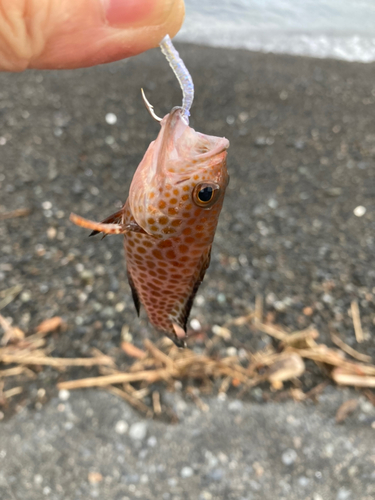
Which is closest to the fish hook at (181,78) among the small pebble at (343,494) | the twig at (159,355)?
the twig at (159,355)

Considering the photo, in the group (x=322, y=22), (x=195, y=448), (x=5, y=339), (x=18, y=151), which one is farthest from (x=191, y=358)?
(x=322, y=22)

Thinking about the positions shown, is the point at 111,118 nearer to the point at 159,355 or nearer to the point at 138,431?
the point at 159,355

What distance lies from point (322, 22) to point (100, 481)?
5339 mm

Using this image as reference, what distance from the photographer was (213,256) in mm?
2223

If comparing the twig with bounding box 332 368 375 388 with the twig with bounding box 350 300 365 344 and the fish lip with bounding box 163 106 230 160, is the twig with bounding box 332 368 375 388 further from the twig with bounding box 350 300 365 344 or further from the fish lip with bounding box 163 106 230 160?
the fish lip with bounding box 163 106 230 160

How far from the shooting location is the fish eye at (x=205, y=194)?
688 mm

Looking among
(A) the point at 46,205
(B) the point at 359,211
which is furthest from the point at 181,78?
(B) the point at 359,211

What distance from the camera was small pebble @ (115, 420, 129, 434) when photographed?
1.56 meters

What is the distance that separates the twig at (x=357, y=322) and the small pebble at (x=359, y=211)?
0.75 m

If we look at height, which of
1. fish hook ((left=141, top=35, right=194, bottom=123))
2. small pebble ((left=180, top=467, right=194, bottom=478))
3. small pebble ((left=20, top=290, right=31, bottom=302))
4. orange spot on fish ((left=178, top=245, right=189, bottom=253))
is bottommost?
small pebble ((left=180, top=467, right=194, bottom=478))

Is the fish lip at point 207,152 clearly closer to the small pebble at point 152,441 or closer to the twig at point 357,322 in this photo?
the small pebble at point 152,441

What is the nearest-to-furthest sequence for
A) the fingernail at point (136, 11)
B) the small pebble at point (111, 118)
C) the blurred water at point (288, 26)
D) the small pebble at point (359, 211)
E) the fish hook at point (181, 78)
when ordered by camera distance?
the fish hook at point (181, 78) → the fingernail at point (136, 11) → the small pebble at point (359, 211) → the small pebble at point (111, 118) → the blurred water at point (288, 26)

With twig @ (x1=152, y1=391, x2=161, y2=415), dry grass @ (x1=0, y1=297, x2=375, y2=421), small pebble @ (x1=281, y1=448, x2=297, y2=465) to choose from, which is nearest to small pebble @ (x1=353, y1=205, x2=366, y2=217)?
dry grass @ (x1=0, y1=297, x2=375, y2=421)

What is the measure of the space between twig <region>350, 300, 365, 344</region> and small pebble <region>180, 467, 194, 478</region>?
1.05 m
